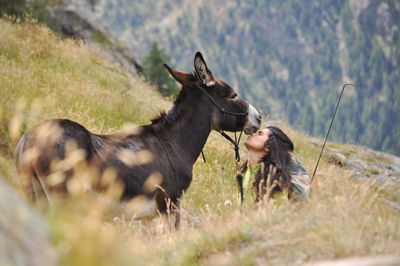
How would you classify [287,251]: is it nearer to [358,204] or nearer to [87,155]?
[358,204]

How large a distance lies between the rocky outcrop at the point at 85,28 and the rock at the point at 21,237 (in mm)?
30207

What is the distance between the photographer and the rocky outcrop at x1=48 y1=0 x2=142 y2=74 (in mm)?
34250

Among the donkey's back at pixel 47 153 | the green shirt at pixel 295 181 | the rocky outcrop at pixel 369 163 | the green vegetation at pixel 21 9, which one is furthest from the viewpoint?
the green vegetation at pixel 21 9

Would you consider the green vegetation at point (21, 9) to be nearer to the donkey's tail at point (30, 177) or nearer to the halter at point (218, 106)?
the halter at point (218, 106)

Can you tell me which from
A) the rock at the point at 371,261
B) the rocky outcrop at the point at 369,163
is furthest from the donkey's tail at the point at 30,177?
the rocky outcrop at the point at 369,163

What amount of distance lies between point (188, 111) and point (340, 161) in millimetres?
14391

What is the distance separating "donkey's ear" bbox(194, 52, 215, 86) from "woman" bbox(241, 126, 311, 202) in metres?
1.32

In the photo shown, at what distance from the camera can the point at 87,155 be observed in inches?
271

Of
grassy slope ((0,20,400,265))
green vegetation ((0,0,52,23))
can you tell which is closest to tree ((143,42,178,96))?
green vegetation ((0,0,52,23))

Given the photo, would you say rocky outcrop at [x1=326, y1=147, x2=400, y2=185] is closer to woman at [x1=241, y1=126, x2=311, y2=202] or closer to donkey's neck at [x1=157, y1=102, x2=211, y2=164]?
donkey's neck at [x1=157, y1=102, x2=211, y2=164]

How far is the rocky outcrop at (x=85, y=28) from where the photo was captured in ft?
112

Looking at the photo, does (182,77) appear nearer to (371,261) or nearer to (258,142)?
(258,142)

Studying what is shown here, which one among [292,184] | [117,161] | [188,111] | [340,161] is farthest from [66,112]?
[340,161]

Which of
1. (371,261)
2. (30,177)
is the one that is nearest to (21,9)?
(30,177)
